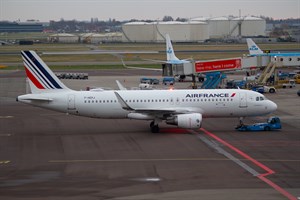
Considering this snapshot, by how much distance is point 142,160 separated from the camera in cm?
3678

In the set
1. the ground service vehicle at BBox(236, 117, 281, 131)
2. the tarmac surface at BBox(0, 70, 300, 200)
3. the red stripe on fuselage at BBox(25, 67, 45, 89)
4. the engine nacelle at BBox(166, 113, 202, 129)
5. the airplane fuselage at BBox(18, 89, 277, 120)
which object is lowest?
the tarmac surface at BBox(0, 70, 300, 200)

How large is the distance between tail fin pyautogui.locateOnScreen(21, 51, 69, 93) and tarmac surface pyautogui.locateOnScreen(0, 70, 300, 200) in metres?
3.91

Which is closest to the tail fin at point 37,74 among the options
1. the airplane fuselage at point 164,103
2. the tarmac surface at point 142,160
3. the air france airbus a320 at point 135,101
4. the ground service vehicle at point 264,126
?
the air france airbus a320 at point 135,101

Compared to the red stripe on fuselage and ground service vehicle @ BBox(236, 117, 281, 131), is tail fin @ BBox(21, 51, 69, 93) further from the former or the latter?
Answer: ground service vehicle @ BBox(236, 117, 281, 131)

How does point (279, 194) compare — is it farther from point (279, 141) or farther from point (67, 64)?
point (67, 64)

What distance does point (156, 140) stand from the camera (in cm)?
4381

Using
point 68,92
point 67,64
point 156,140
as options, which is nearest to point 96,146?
point 156,140

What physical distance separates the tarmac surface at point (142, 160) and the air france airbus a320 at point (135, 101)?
66.1 inches

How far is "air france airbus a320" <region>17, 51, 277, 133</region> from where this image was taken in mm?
47125

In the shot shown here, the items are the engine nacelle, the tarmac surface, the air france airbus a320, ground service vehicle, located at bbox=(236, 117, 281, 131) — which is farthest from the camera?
ground service vehicle, located at bbox=(236, 117, 281, 131)

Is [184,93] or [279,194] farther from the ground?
[184,93]

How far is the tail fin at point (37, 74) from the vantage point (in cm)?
4756

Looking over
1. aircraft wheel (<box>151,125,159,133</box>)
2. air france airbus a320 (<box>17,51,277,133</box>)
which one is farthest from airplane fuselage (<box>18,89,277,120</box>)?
aircraft wheel (<box>151,125,159,133</box>)

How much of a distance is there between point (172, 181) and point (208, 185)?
2.12m
